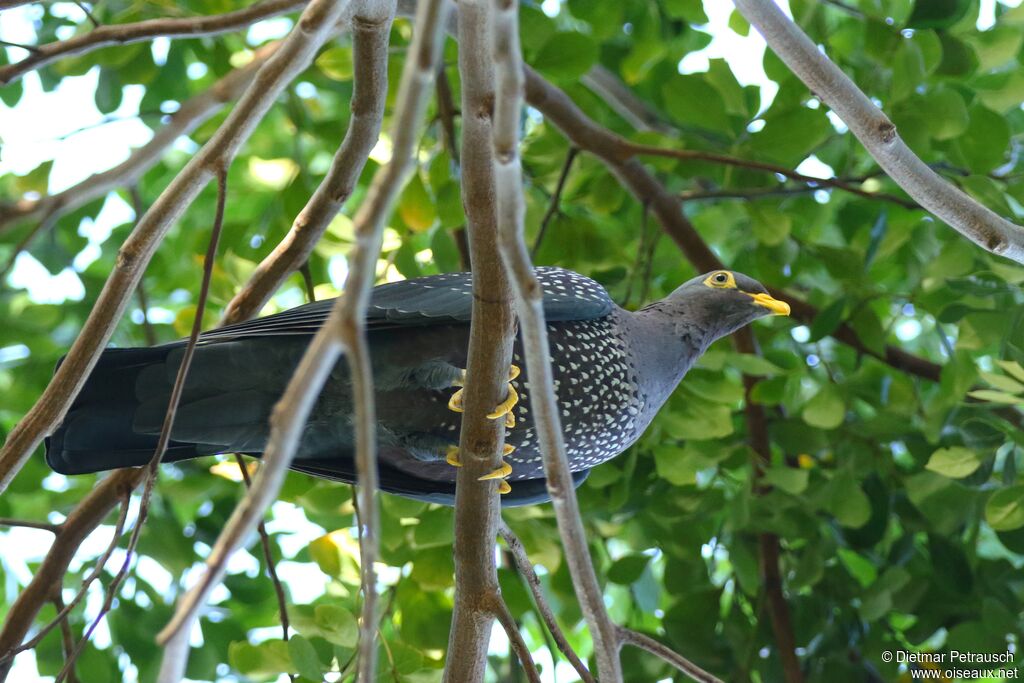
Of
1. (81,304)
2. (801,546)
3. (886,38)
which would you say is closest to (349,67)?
(81,304)

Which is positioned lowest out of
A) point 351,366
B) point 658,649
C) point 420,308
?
point 658,649

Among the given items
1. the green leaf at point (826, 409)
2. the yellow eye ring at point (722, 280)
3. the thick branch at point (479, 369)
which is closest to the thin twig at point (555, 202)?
the yellow eye ring at point (722, 280)

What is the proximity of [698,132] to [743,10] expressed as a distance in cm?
168

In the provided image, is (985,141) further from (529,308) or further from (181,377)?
(181,377)

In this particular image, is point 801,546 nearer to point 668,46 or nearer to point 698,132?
point 698,132

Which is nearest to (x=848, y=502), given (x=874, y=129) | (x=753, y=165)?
(x=753, y=165)

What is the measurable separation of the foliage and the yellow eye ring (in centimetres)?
25

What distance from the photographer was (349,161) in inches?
102

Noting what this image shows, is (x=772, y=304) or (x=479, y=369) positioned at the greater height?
(x=772, y=304)

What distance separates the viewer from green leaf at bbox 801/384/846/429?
3.32m

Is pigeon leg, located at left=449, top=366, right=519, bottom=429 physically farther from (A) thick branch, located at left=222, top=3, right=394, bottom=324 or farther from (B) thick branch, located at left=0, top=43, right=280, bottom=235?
(B) thick branch, located at left=0, top=43, right=280, bottom=235

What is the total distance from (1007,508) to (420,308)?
5.48ft

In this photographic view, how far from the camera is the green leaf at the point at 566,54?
3.17 metres

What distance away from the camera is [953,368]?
3.15 meters
